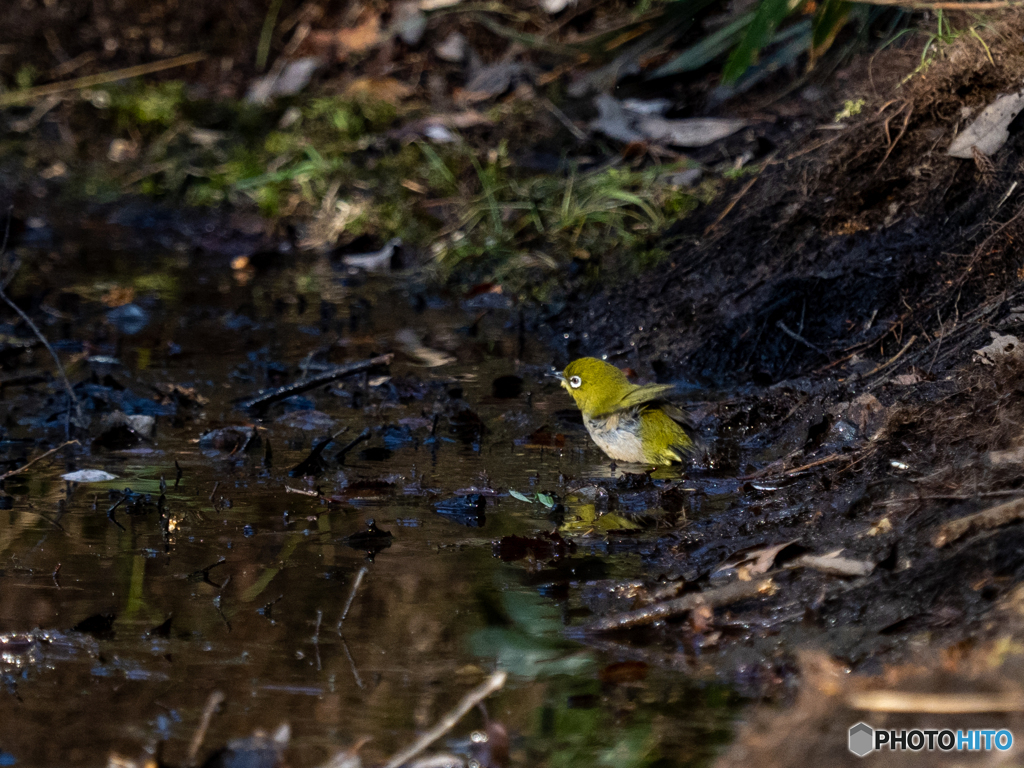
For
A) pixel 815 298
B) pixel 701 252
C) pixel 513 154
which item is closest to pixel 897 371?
pixel 815 298

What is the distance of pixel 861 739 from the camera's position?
198 centimetres

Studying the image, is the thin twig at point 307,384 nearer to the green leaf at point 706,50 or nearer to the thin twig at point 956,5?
the thin twig at point 956,5

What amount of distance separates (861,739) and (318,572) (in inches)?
67.4

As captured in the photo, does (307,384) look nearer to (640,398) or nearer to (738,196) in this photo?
(640,398)

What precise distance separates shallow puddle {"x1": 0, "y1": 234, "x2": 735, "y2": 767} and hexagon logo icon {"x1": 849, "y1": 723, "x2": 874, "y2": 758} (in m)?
0.36

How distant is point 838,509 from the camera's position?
3.24m

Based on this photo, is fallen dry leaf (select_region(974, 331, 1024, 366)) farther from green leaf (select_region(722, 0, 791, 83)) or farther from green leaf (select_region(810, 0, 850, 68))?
green leaf (select_region(810, 0, 850, 68))

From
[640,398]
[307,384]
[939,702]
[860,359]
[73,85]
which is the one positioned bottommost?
[860,359]

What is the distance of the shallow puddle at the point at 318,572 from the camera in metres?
2.40

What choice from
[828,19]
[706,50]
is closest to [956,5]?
[828,19]

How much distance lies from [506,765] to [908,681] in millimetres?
838

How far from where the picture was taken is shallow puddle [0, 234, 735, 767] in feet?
7.87

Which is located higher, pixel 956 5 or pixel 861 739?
pixel 956 5

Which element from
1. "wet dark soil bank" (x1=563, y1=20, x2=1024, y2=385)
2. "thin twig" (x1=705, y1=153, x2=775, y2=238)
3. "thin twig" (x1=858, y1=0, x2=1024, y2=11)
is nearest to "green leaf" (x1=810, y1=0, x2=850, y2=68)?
"wet dark soil bank" (x1=563, y1=20, x2=1024, y2=385)
